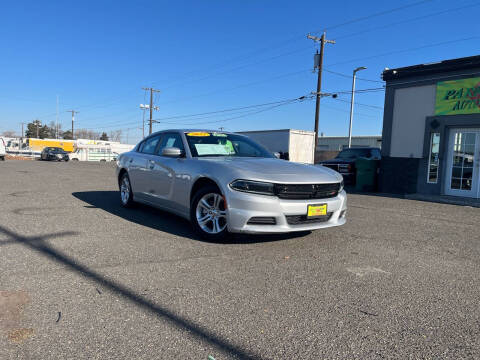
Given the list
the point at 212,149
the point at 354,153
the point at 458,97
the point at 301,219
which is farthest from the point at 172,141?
the point at 354,153

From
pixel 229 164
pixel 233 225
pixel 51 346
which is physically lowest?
pixel 51 346

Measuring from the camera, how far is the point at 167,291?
3029 mm

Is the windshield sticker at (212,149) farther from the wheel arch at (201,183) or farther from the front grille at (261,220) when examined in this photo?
the front grille at (261,220)

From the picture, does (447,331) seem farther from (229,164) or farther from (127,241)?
(127,241)

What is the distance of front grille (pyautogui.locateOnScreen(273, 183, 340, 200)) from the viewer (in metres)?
4.21

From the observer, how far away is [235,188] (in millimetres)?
4242

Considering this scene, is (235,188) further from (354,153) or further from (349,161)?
(354,153)

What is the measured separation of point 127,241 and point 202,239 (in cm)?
91

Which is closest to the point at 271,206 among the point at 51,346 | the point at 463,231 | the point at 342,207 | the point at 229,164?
the point at 229,164

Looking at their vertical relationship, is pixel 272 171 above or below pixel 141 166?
above

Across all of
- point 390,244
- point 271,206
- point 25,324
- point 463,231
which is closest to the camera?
point 25,324

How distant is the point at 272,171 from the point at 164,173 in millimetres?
1888

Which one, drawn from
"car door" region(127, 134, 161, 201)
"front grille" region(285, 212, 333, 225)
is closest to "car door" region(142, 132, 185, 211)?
"car door" region(127, 134, 161, 201)

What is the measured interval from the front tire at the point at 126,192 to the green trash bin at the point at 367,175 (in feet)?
27.4
